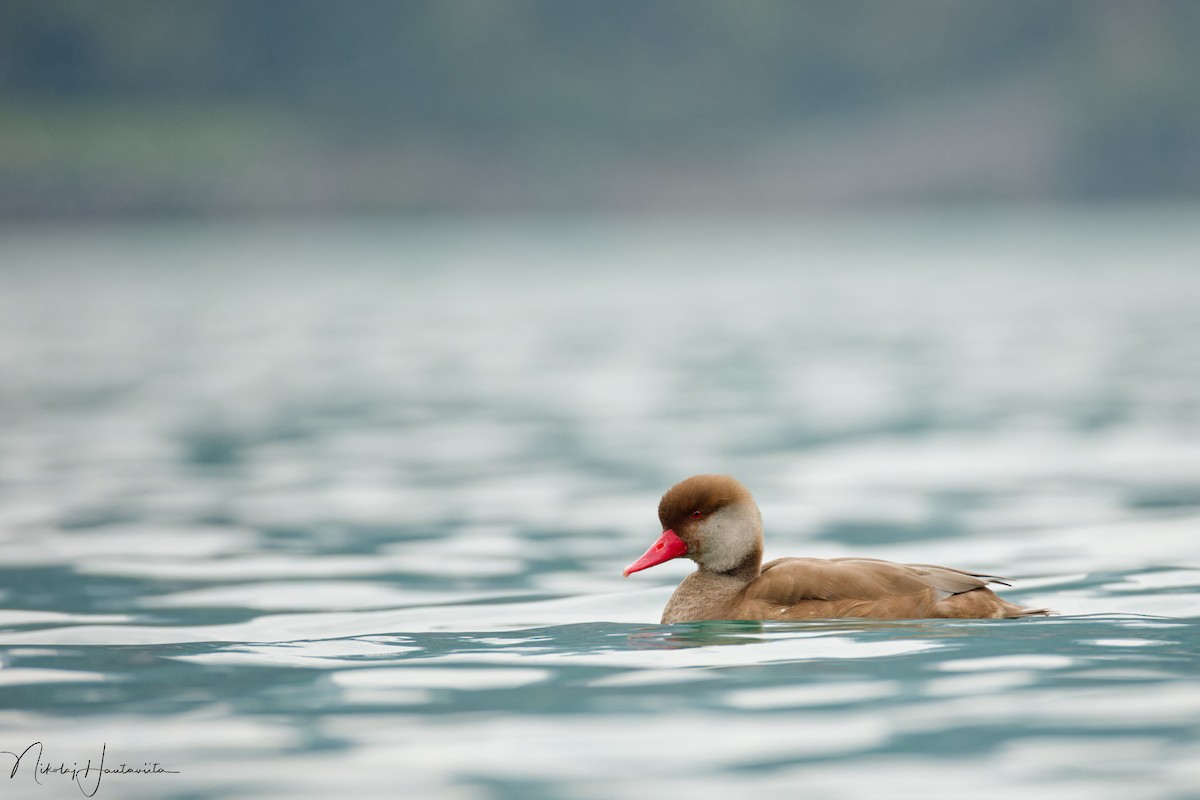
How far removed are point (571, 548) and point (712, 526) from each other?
2.63 meters

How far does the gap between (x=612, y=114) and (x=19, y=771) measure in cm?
9162

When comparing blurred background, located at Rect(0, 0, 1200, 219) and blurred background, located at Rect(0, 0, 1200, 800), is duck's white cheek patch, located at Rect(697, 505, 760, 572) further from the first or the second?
blurred background, located at Rect(0, 0, 1200, 219)

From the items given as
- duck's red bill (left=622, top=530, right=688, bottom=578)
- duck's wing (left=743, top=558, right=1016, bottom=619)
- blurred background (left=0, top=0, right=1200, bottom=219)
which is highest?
blurred background (left=0, top=0, right=1200, bottom=219)

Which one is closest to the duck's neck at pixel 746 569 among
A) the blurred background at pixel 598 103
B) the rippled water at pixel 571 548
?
the rippled water at pixel 571 548

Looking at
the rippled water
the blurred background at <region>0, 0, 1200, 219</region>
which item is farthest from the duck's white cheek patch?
the blurred background at <region>0, 0, 1200, 219</region>

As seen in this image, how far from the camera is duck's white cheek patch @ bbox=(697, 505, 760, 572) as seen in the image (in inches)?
289

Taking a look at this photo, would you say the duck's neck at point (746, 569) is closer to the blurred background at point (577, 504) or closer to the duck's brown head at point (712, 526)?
the duck's brown head at point (712, 526)

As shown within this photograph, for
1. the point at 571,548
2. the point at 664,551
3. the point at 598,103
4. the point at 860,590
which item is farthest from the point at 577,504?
the point at 598,103

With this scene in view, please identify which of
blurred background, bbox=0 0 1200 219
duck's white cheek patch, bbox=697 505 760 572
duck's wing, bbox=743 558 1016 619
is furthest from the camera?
blurred background, bbox=0 0 1200 219

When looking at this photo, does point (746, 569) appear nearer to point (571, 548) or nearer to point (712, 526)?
point (712, 526)

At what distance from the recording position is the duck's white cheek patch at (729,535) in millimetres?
7352

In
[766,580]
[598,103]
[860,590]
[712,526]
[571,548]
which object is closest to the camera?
[860,590]

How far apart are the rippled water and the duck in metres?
0.13

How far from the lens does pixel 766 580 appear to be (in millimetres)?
7289
